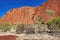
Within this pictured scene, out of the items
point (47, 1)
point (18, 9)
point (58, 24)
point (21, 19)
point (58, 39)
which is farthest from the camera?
point (18, 9)

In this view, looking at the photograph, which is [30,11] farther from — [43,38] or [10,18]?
[43,38]

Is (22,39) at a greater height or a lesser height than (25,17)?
lesser

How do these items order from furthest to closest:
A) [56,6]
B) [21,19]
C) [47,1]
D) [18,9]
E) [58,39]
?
[18,9] → [21,19] → [47,1] → [56,6] → [58,39]

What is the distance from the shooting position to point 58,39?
749 inches

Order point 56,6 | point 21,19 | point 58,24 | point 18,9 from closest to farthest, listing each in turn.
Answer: point 58,24
point 56,6
point 21,19
point 18,9

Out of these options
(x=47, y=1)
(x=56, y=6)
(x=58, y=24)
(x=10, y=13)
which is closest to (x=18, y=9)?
(x=10, y=13)

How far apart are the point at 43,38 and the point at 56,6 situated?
238 ft

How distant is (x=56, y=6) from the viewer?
91.2 metres

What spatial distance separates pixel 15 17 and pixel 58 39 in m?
96.5

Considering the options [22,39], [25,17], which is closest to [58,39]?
[22,39]

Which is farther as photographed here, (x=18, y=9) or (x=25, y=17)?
(x=18, y=9)

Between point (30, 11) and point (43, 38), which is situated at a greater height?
point (30, 11)

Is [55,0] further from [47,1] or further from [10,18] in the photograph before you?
[10,18]

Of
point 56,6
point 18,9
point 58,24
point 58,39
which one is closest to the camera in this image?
point 58,39
